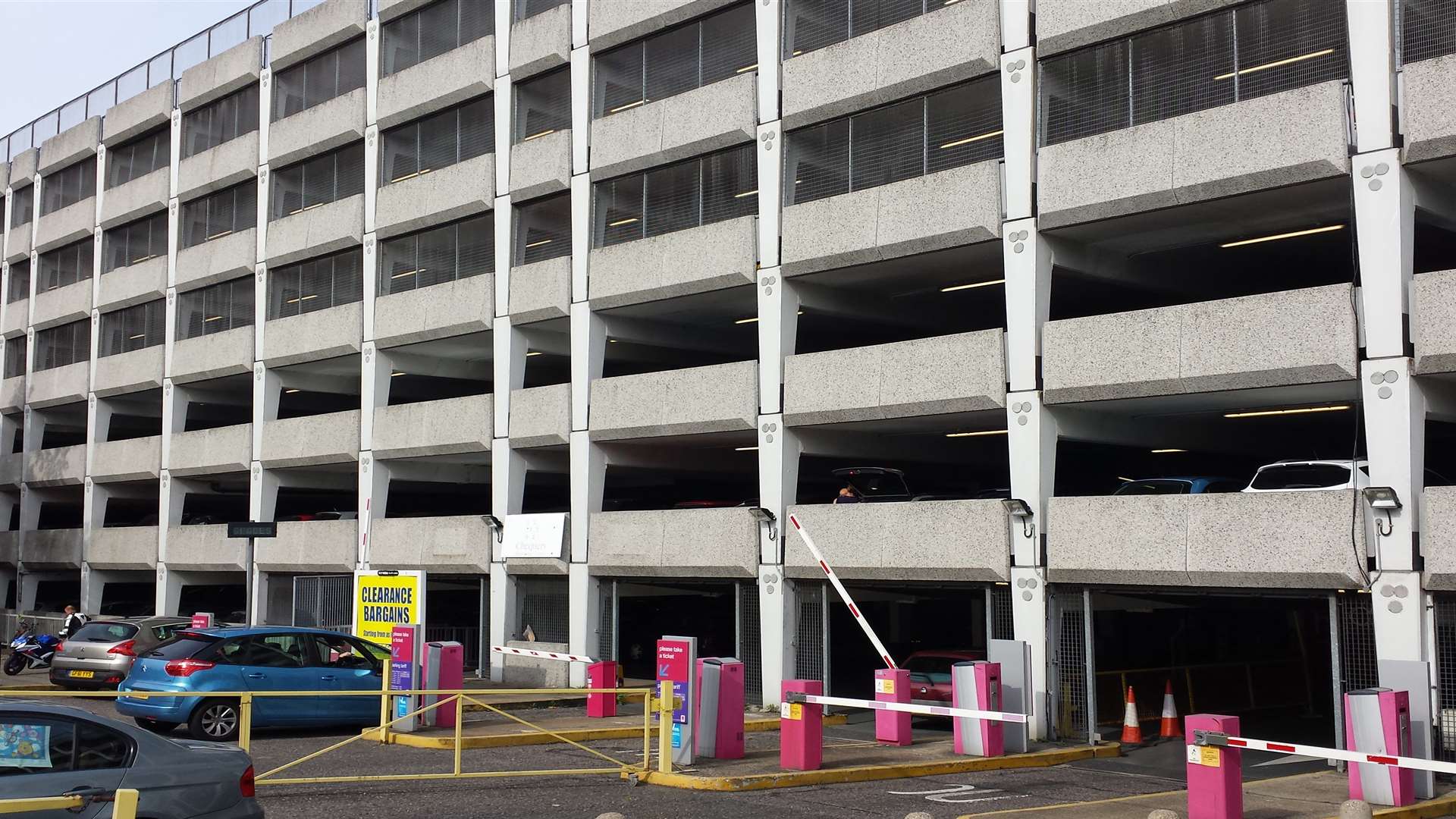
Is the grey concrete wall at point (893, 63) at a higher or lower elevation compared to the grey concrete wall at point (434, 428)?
higher

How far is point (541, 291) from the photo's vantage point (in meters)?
29.4

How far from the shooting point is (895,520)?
2227 centimetres

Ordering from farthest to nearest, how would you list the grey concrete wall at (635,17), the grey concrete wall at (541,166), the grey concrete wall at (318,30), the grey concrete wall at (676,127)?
1. the grey concrete wall at (318,30)
2. the grey concrete wall at (541,166)
3. the grey concrete wall at (635,17)
4. the grey concrete wall at (676,127)

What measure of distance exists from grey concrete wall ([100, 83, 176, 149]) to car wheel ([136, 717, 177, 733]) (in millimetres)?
29292

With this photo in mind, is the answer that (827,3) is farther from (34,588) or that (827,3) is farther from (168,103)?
(34,588)

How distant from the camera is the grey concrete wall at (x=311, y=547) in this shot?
1320 inches

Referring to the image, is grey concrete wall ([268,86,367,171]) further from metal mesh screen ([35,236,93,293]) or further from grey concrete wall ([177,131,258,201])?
metal mesh screen ([35,236,93,293])

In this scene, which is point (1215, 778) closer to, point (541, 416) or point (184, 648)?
point (184, 648)

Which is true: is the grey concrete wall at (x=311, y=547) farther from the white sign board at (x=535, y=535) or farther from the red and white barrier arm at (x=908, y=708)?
the red and white barrier arm at (x=908, y=708)

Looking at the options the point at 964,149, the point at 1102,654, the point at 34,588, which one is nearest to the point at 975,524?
the point at 1102,654

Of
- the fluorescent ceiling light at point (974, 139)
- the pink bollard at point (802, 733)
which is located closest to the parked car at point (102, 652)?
the pink bollard at point (802, 733)

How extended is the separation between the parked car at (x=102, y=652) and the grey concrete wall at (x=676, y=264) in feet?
35.1

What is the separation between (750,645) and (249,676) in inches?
395

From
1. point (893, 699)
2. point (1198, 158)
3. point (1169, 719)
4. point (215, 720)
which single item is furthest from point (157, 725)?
point (1198, 158)
